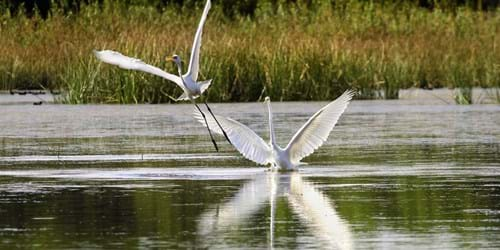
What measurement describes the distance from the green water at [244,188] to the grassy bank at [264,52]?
3953mm

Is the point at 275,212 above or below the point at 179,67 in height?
below

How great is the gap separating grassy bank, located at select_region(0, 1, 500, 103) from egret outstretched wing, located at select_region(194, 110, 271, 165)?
9.26m

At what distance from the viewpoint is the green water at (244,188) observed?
777 centimetres

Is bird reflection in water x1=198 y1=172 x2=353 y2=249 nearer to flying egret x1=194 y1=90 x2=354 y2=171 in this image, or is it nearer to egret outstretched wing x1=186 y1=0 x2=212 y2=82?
flying egret x1=194 y1=90 x2=354 y2=171

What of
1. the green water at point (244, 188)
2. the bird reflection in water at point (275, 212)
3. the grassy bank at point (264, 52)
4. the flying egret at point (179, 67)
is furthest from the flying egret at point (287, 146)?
the grassy bank at point (264, 52)

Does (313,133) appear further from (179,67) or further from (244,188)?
(179,67)

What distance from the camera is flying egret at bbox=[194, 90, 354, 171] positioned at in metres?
11.7

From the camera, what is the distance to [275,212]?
29.0 feet

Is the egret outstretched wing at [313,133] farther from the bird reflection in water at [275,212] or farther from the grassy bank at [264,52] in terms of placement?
the grassy bank at [264,52]

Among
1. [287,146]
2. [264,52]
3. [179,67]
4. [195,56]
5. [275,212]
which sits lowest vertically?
[275,212]

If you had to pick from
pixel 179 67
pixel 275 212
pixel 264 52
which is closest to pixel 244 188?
pixel 275 212

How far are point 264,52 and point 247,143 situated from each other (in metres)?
10.1

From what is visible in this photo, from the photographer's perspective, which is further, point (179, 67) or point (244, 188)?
point (179, 67)

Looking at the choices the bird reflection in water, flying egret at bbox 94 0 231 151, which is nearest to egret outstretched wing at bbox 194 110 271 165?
the bird reflection in water
